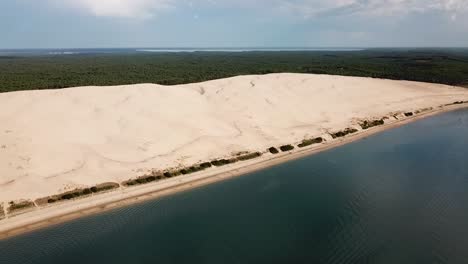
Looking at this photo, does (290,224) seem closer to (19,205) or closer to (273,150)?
(273,150)

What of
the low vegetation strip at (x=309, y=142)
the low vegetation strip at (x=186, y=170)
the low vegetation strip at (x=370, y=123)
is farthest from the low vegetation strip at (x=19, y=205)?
the low vegetation strip at (x=370, y=123)

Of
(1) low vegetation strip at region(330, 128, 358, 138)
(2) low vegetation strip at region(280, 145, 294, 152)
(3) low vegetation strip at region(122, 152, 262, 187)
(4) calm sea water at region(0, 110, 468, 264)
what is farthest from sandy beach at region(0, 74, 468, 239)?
(4) calm sea water at region(0, 110, 468, 264)

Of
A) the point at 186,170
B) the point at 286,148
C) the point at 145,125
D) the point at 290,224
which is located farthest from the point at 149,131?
the point at 290,224

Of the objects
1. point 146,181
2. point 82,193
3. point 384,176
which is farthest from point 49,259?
point 384,176

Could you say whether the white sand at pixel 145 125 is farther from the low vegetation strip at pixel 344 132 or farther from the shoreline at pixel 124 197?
the shoreline at pixel 124 197

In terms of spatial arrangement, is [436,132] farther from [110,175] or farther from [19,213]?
[19,213]
